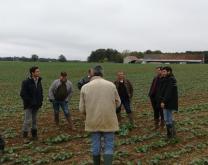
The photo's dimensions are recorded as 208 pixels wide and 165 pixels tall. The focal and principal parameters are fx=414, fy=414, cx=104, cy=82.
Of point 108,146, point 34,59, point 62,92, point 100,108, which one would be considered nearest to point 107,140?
point 108,146

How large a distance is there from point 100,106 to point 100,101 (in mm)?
86

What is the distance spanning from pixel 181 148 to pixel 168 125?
91 centimetres

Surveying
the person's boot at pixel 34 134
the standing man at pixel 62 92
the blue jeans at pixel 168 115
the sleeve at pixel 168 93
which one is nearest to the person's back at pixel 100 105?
the sleeve at pixel 168 93

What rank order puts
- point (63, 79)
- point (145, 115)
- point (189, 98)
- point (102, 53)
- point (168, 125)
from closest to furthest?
point (168, 125) → point (63, 79) → point (145, 115) → point (189, 98) → point (102, 53)

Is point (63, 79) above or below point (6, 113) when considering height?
above

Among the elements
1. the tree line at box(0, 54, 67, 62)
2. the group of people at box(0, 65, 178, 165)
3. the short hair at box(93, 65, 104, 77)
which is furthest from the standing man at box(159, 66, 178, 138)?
the tree line at box(0, 54, 67, 62)

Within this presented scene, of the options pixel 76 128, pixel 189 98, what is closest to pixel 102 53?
pixel 189 98

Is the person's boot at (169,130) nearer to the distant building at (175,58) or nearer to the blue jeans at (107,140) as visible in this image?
the blue jeans at (107,140)

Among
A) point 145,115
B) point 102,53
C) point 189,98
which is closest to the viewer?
point 145,115

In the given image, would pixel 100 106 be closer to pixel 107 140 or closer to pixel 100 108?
pixel 100 108

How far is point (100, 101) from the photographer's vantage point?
280 inches

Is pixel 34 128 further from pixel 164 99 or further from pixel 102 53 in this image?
pixel 102 53

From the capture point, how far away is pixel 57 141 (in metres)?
10.6

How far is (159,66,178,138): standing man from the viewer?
10.3 m
